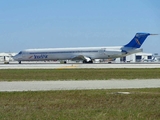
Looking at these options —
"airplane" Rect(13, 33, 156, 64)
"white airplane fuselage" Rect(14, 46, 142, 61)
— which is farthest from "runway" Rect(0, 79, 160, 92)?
"white airplane fuselage" Rect(14, 46, 142, 61)

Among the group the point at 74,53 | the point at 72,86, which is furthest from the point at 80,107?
the point at 74,53

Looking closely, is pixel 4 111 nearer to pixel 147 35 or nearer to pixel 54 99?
pixel 54 99

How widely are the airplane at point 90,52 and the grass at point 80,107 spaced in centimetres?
6692

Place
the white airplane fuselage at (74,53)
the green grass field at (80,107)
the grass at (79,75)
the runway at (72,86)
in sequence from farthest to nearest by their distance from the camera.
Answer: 1. the white airplane fuselage at (74,53)
2. the grass at (79,75)
3. the runway at (72,86)
4. the green grass field at (80,107)

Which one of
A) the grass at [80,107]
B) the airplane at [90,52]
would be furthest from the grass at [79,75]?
the airplane at [90,52]

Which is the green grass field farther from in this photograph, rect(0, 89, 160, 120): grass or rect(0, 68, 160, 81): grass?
rect(0, 68, 160, 81): grass

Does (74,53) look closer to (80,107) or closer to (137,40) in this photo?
(137,40)

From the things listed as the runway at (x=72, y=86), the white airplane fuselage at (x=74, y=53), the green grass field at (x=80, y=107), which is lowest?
the white airplane fuselage at (x=74, y=53)

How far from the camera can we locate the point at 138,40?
82000mm

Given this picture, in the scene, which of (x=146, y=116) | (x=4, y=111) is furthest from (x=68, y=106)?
(x=146, y=116)

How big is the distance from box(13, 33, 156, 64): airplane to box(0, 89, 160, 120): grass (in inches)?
2635

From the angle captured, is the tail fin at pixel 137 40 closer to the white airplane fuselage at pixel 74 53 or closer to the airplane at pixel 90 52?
the airplane at pixel 90 52

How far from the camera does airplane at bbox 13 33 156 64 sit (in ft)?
267

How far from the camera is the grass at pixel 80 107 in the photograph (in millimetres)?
9703
